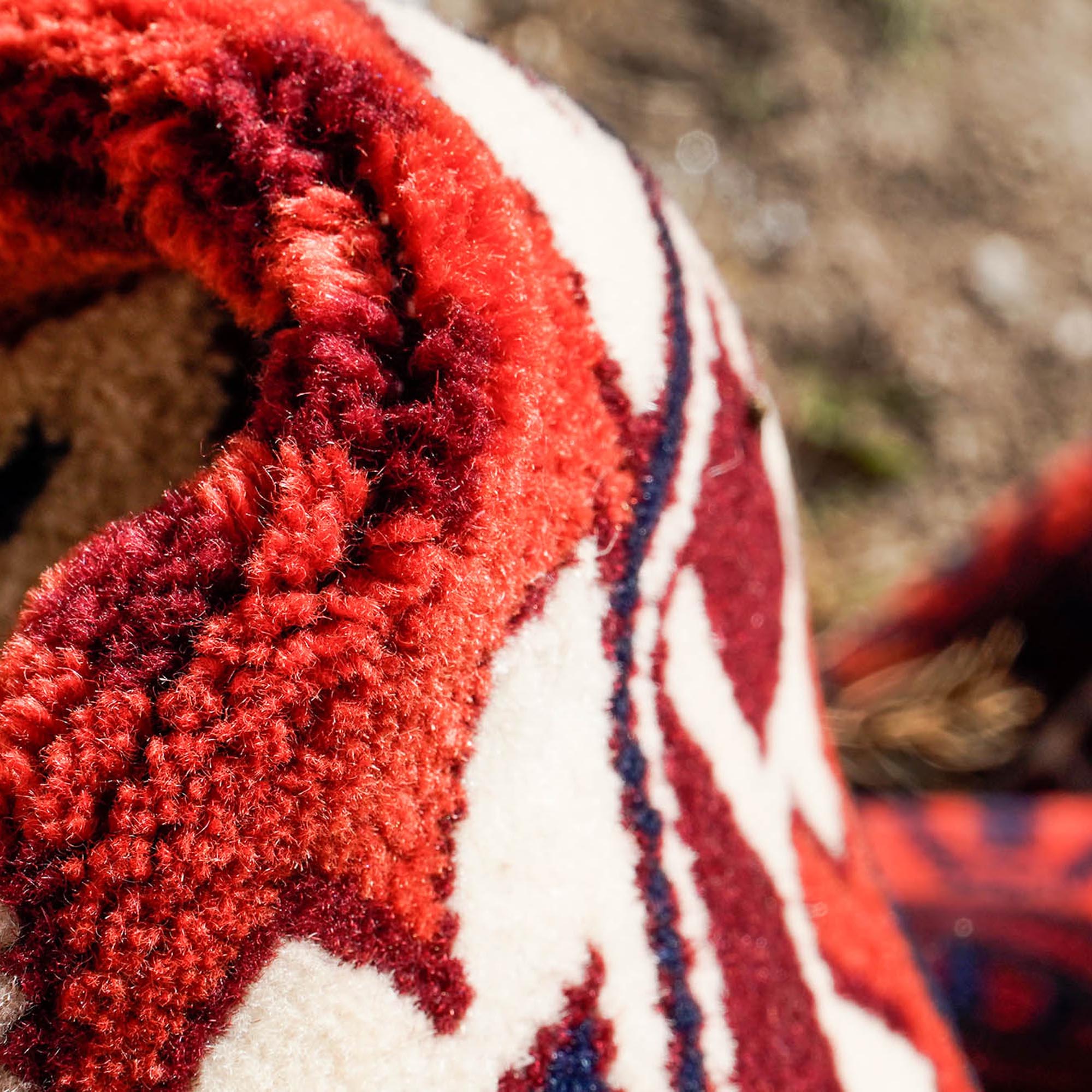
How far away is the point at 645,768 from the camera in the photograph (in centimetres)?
Result: 32

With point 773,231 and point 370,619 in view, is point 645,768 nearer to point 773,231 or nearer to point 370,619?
point 370,619

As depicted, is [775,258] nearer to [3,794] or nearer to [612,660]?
[612,660]

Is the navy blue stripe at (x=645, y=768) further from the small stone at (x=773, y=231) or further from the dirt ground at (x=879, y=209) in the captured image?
the small stone at (x=773, y=231)

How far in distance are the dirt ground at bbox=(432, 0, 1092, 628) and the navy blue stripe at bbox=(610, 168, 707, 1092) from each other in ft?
3.34

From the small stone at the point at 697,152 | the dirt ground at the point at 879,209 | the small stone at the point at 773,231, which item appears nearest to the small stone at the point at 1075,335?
the dirt ground at the point at 879,209

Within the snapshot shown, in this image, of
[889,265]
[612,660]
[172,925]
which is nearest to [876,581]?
[889,265]

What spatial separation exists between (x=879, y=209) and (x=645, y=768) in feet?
4.83

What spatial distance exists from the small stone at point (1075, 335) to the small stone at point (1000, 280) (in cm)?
6

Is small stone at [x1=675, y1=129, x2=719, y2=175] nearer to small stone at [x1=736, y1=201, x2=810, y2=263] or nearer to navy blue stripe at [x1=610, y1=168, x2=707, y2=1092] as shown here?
small stone at [x1=736, y1=201, x2=810, y2=263]

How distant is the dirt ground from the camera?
1424 millimetres

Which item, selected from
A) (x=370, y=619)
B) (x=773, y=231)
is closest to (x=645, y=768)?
(x=370, y=619)

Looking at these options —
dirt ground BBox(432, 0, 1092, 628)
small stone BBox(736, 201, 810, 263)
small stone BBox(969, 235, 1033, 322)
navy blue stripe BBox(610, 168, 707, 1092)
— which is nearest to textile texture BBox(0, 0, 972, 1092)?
navy blue stripe BBox(610, 168, 707, 1092)

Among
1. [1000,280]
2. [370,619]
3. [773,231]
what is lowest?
[773,231]

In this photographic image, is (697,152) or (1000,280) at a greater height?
(1000,280)
